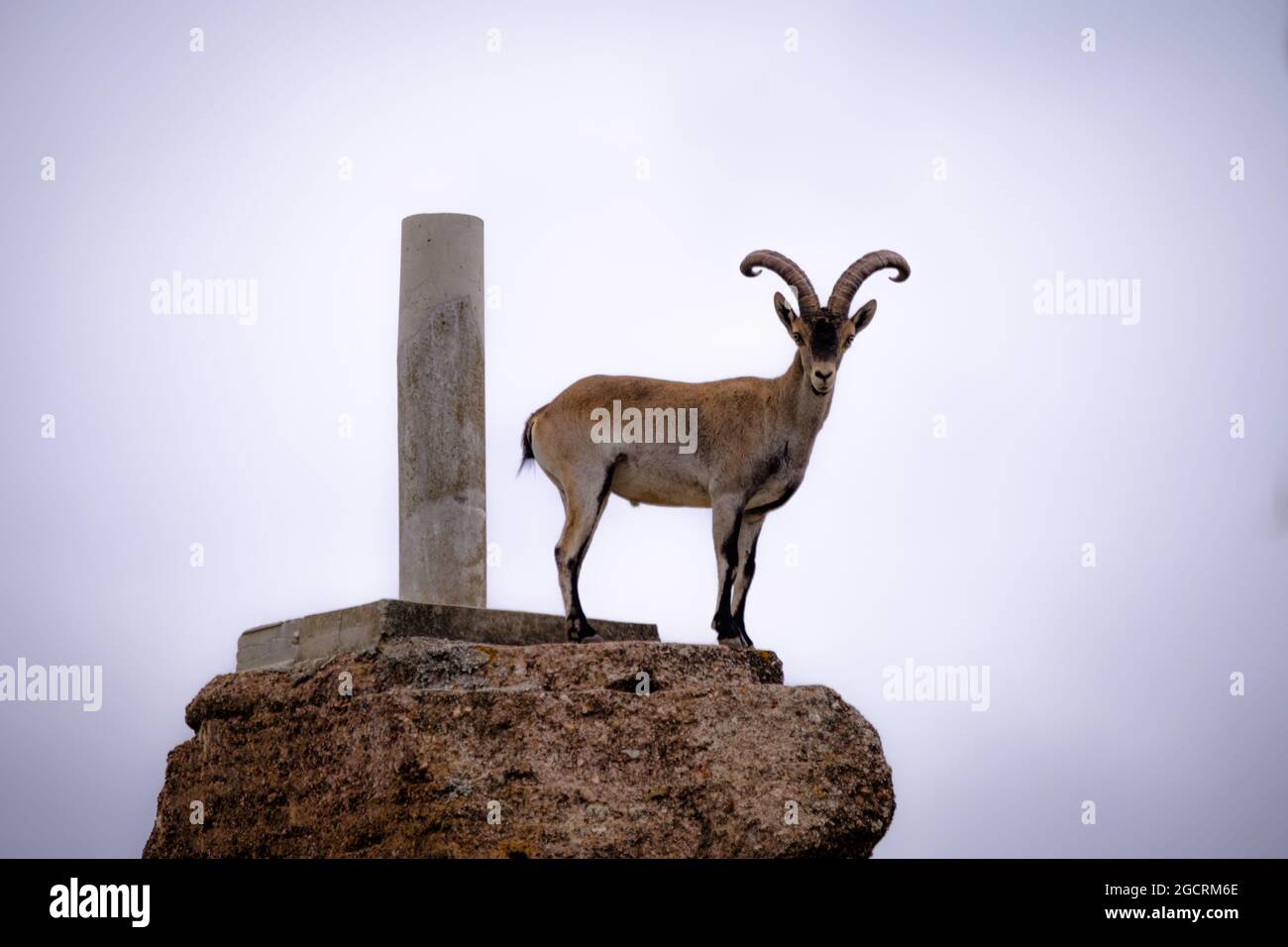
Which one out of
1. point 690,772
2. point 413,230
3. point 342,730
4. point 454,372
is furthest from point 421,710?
point 413,230

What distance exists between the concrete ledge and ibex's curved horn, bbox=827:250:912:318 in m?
2.70

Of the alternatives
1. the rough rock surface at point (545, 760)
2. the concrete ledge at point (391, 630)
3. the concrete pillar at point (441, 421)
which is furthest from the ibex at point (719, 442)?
the rough rock surface at point (545, 760)

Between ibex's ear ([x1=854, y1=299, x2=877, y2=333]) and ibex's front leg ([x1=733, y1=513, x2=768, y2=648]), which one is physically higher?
ibex's ear ([x1=854, y1=299, x2=877, y2=333])

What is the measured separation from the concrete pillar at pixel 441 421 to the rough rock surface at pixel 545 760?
200 cm

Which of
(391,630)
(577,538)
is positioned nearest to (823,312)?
(577,538)

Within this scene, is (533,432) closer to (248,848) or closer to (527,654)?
(527,654)

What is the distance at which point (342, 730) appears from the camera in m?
12.0

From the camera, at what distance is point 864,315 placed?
45.0 feet

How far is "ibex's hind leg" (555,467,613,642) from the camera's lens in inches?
522

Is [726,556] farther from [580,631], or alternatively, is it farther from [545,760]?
[545,760]

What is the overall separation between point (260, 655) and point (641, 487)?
2.96m

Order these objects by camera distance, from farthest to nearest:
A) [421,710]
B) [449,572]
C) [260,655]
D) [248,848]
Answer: [449,572], [260,655], [248,848], [421,710]

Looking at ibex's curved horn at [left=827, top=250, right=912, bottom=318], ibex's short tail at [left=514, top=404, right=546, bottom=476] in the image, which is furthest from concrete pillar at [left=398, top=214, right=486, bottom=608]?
ibex's curved horn at [left=827, top=250, right=912, bottom=318]

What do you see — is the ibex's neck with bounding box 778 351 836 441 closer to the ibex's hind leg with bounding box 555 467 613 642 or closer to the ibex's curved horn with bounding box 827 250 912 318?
the ibex's curved horn with bounding box 827 250 912 318
